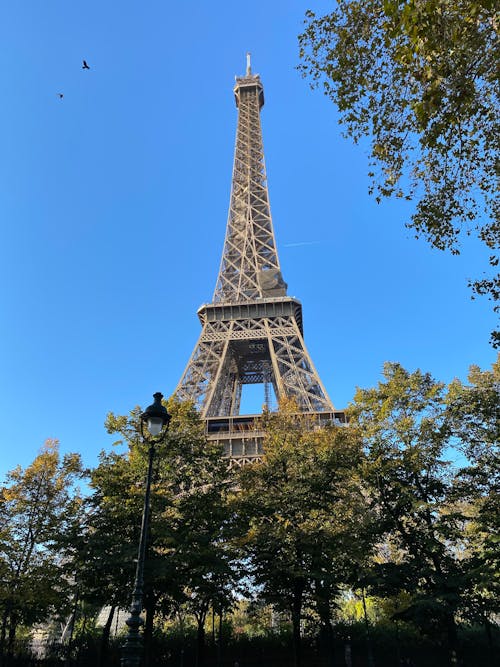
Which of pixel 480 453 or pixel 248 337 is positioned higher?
pixel 248 337

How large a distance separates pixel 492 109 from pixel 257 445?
3101cm

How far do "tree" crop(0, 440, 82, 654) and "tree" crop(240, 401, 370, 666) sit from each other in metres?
8.48

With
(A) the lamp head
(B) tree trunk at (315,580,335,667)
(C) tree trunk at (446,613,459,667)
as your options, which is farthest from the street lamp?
(C) tree trunk at (446,613,459,667)

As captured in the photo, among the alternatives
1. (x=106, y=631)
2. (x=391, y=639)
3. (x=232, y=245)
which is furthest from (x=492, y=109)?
(x=232, y=245)

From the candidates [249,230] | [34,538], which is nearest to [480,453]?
[34,538]

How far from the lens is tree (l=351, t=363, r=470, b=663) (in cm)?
1808

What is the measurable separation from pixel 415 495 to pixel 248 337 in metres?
30.0

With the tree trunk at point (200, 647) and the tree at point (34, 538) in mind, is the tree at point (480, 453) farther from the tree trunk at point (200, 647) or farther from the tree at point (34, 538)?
the tree at point (34, 538)

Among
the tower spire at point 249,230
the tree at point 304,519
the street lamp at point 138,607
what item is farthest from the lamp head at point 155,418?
the tower spire at point 249,230

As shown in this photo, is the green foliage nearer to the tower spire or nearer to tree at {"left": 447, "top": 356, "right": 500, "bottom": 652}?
tree at {"left": 447, "top": 356, "right": 500, "bottom": 652}

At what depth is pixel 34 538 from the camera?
74.1ft

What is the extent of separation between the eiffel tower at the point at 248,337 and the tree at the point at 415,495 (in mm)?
5897

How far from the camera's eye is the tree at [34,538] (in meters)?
20.2

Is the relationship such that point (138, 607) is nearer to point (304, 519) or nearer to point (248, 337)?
point (304, 519)
